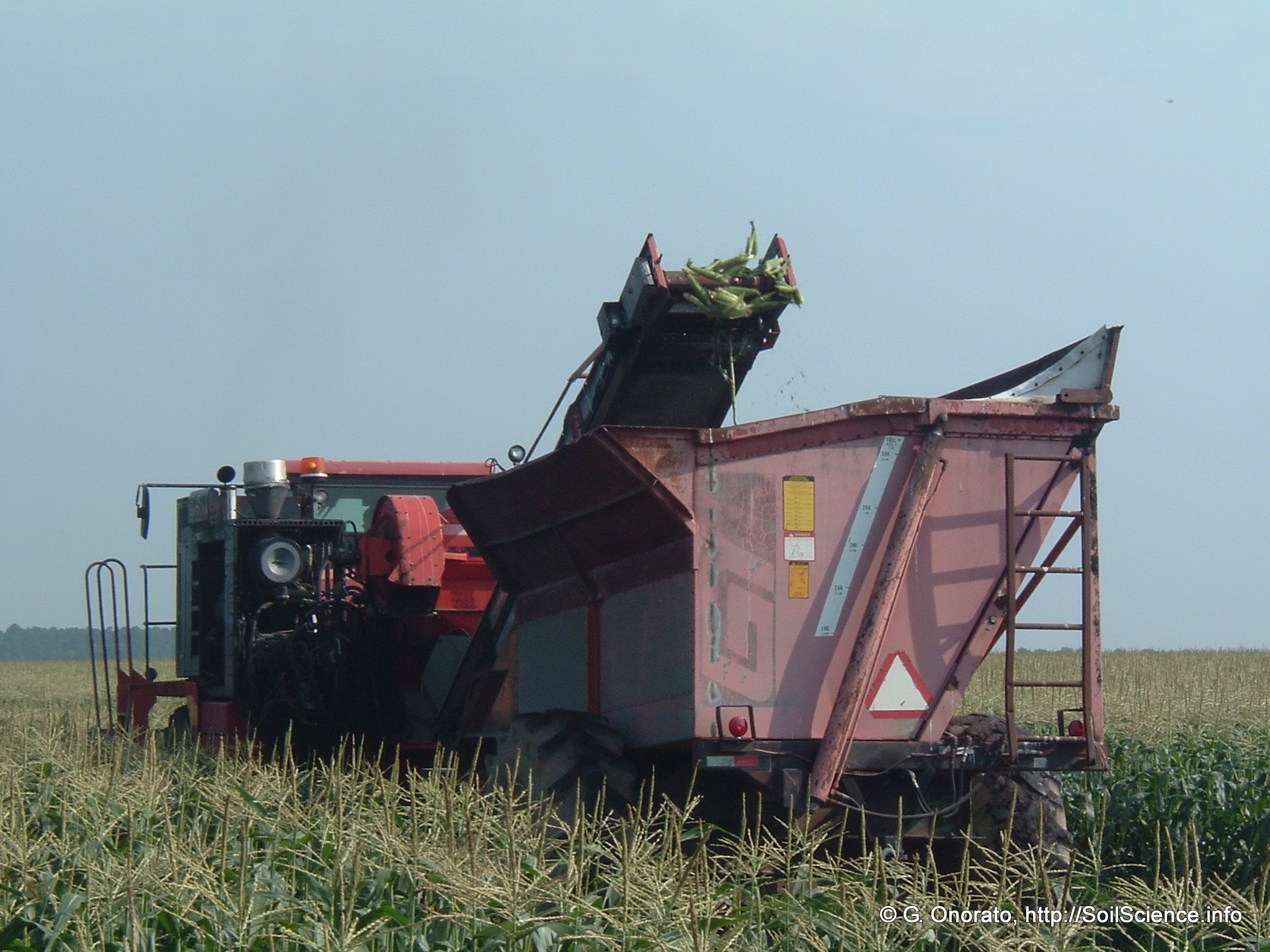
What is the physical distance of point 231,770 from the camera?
7.25m

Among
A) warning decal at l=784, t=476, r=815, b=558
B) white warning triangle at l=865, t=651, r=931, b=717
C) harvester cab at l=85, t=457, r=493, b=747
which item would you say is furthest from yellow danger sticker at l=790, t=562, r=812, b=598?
harvester cab at l=85, t=457, r=493, b=747

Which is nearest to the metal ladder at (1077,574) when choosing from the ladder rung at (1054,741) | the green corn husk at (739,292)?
the ladder rung at (1054,741)

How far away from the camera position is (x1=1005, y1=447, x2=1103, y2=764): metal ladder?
274 inches

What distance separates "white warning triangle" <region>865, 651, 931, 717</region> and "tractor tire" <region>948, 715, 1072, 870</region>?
304mm

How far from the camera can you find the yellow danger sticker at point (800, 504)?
22.4ft

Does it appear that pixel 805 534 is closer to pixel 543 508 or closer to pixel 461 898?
pixel 543 508

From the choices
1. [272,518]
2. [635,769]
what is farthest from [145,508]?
[635,769]

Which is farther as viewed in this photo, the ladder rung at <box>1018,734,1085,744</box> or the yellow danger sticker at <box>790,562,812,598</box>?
the ladder rung at <box>1018,734,1085,744</box>

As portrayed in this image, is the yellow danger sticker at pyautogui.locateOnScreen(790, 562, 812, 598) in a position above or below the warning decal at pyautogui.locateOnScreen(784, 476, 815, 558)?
below

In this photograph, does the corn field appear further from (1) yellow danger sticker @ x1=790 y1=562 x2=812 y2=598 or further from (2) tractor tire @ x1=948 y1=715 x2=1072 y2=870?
(1) yellow danger sticker @ x1=790 y1=562 x2=812 y2=598

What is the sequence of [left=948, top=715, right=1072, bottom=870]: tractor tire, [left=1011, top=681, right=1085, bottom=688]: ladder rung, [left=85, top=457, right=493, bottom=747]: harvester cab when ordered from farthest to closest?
[left=85, top=457, right=493, bottom=747]: harvester cab < [left=948, top=715, right=1072, bottom=870]: tractor tire < [left=1011, top=681, right=1085, bottom=688]: ladder rung

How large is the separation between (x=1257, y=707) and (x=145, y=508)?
9.67 metres

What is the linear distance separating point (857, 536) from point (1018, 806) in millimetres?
1577

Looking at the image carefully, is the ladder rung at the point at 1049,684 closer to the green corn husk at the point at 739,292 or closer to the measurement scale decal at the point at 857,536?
the measurement scale decal at the point at 857,536
